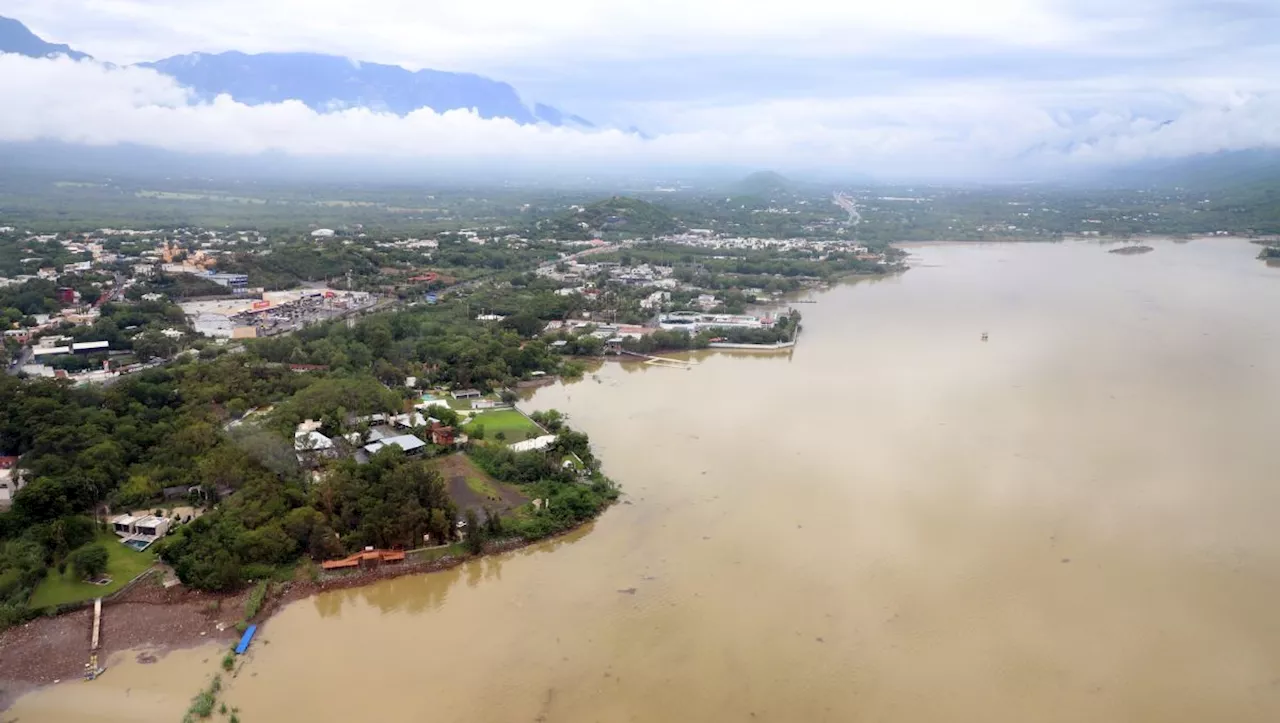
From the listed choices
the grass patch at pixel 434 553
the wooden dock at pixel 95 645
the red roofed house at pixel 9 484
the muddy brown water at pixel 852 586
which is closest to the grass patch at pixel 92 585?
the wooden dock at pixel 95 645

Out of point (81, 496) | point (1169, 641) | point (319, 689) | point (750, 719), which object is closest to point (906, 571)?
point (1169, 641)

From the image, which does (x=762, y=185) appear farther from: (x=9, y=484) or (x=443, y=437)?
(x=9, y=484)

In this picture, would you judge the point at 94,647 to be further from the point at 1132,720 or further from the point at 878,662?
the point at 1132,720

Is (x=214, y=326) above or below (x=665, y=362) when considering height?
above

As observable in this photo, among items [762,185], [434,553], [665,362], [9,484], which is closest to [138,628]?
[434,553]

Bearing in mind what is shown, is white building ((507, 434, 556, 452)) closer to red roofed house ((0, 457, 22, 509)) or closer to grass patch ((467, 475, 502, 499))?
grass patch ((467, 475, 502, 499))

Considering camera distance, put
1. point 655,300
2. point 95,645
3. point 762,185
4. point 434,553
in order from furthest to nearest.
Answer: point 762,185, point 655,300, point 434,553, point 95,645
